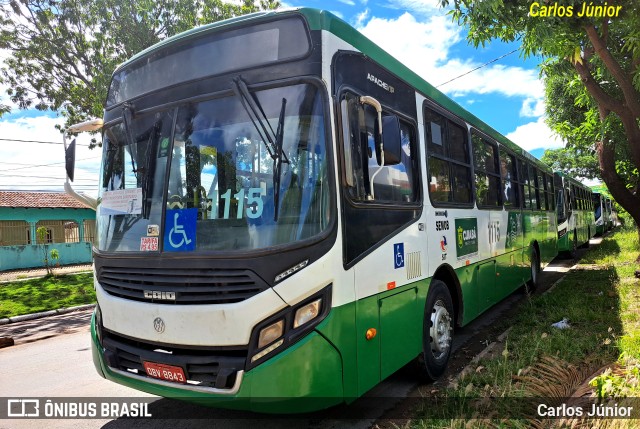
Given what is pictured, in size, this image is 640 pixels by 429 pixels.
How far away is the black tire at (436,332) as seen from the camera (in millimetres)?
4211

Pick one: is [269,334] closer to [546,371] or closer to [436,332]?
[436,332]

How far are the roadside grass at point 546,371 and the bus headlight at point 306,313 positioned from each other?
1.18 m

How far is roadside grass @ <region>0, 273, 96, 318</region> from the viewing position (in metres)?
10.8

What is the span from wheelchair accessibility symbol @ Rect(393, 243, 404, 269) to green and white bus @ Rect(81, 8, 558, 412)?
2cm

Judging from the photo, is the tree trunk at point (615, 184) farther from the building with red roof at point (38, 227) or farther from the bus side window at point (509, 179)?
the building with red roof at point (38, 227)

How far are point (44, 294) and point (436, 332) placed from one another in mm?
12705

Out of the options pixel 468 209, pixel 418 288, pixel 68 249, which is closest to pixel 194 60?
pixel 418 288

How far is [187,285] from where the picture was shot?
2971 mm

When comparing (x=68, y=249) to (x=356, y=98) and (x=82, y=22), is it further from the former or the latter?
(x=356, y=98)

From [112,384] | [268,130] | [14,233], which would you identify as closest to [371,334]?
[268,130]

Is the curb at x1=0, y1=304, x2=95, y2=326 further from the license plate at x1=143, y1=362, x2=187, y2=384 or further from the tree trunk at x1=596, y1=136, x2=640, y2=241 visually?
the tree trunk at x1=596, y1=136, x2=640, y2=241

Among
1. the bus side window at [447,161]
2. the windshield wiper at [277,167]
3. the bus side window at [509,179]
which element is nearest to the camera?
the windshield wiper at [277,167]

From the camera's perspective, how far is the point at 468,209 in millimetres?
5449

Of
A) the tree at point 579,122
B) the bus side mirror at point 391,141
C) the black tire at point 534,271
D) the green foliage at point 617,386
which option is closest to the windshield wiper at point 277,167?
the bus side mirror at point 391,141
